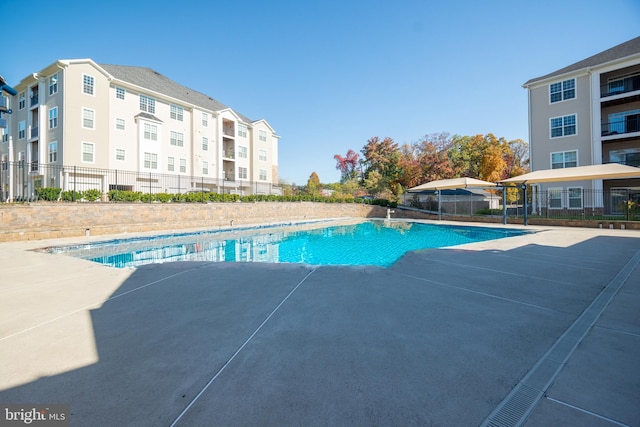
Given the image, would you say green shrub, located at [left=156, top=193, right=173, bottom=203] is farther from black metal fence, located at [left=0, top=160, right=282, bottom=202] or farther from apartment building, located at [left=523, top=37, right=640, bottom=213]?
apartment building, located at [left=523, top=37, right=640, bottom=213]

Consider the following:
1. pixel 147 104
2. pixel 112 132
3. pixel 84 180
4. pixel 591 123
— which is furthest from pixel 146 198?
pixel 591 123

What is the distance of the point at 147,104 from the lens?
2434cm

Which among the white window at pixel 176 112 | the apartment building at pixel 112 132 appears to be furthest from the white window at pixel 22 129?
the white window at pixel 176 112

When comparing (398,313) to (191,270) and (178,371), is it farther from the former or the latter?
(191,270)

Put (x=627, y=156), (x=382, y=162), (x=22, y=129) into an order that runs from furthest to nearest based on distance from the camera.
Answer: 1. (x=382, y=162)
2. (x=22, y=129)
3. (x=627, y=156)

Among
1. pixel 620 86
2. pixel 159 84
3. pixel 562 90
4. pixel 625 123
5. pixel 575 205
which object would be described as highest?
pixel 159 84

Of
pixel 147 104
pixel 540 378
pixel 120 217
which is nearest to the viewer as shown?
pixel 540 378

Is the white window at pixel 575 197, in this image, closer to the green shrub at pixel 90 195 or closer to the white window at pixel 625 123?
the white window at pixel 625 123

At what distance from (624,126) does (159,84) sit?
37911 millimetres

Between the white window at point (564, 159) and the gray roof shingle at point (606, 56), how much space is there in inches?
227

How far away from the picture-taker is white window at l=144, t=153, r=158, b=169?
2350 cm

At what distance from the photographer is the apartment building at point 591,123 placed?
18344 millimetres

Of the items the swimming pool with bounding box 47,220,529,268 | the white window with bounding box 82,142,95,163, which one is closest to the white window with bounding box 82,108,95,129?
the white window with bounding box 82,142,95,163
